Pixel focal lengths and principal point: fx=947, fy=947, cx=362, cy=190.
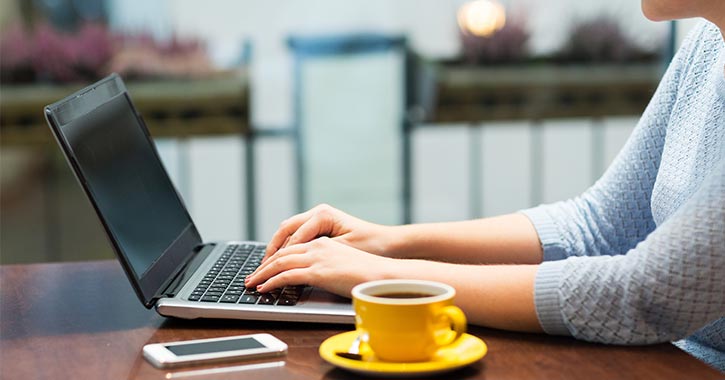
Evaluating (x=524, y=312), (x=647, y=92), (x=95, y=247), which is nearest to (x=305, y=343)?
(x=524, y=312)

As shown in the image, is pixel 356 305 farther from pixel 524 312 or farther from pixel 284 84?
pixel 284 84

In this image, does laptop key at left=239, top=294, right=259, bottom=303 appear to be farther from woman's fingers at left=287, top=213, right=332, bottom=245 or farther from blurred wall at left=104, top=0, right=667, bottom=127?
blurred wall at left=104, top=0, right=667, bottom=127

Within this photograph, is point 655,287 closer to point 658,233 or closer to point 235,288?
point 658,233

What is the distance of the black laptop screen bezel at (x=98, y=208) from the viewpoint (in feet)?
3.26

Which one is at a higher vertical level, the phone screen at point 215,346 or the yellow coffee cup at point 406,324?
the yellow coffee cup at point 406,324

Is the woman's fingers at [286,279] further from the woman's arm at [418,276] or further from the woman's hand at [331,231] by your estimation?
the woman's hand at [331,231]

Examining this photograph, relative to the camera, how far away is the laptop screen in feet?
3.38

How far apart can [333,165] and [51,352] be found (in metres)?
2.61

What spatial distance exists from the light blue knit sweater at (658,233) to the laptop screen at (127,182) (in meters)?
0.46

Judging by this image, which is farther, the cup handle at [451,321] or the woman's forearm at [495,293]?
the woman's forearm at [495,293]

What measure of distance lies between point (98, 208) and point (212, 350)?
21cm

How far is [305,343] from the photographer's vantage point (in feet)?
3.10

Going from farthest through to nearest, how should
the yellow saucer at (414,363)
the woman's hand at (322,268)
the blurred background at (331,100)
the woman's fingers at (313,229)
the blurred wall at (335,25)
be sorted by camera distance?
1. the blurred wall at (335,25)
2. the blurred background at (331,100)
3. the woman's fingers at (313,229)
4. the woman's hand at (322,268)
5. the yellow saucer at (414,363)

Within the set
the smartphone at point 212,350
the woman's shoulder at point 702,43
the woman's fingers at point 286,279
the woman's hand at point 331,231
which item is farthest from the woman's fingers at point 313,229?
the woman's shoulder at point 702,43
